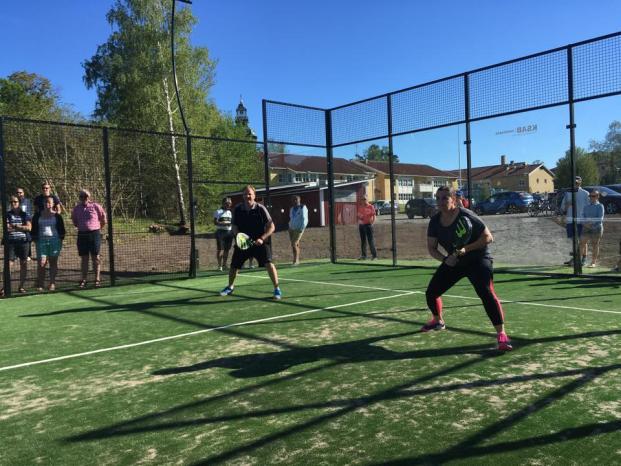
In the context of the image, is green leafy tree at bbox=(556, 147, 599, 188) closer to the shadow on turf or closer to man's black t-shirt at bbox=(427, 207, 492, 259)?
man's black t-shirt at bbox=(427, 207, 492, 259)

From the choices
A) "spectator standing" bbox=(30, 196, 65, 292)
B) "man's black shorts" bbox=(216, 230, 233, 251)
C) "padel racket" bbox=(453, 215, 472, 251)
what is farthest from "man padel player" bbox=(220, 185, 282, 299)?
"man's black shorts" bbox=(216, 230, 233, 251)

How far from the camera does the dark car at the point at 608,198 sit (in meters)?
9.63

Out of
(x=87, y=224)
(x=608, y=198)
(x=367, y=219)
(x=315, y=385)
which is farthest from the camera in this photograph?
(x=367, y=219)

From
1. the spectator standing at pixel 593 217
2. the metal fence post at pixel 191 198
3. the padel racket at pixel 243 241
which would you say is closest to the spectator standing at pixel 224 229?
the metal fence post at pixel 191 198

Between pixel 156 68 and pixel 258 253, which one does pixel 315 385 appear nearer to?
pixel 258 253

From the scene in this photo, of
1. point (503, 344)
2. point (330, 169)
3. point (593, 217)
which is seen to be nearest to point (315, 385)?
point (503, 344)

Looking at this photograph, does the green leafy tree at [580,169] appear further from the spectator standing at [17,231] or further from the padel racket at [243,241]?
the spectator standing at [17,231]

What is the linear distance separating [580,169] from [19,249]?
37.2ft

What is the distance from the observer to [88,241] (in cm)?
1035

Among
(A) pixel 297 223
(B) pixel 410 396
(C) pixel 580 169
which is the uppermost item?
(C) pixel 580 169

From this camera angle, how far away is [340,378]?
4.20 m

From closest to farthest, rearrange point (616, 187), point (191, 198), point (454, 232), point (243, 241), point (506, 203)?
point (454, 232)
point (243, 241)
point (616, 187)
point (191, 198)
point (506, 203)

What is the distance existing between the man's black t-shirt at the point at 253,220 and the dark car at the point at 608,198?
6.42m

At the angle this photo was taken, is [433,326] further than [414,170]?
No
